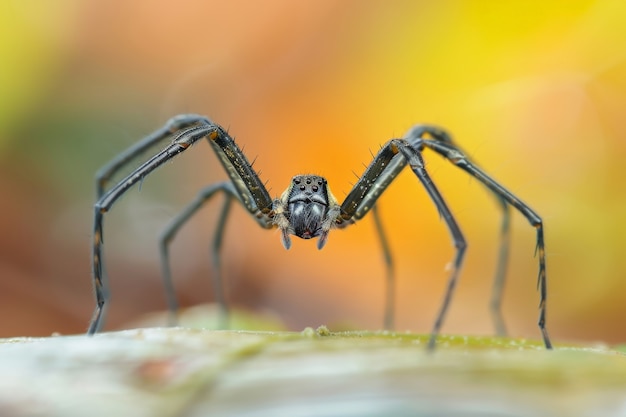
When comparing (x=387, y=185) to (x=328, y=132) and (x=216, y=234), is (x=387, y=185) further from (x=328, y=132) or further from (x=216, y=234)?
(x=328, y=132)

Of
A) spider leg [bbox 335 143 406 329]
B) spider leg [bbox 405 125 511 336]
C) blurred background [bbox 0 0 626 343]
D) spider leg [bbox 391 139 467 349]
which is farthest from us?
blurred background [bbox 0 0 626 343]

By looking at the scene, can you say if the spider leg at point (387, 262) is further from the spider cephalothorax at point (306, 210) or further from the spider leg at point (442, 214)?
the spider leg at point (442, 214)

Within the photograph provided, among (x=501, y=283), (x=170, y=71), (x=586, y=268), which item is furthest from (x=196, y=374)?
(x=170, y=71)

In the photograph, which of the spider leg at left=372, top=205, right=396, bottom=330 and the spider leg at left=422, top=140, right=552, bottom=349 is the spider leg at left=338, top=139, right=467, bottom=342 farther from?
the spider leg at left=372, top=205, right=396, bottom=330

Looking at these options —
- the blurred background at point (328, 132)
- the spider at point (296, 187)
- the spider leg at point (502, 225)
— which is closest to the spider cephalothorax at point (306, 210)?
the spider at point (296, 187)

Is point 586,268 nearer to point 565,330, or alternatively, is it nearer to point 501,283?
point 565,330

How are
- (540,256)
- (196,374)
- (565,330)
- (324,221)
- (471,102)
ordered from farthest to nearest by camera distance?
(471,102) < (565,330) < (324,221) < (540,256) < (196,374)

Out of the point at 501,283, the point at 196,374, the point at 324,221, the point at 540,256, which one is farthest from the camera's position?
the point at 501,283

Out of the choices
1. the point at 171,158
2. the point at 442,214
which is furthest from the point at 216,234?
the point at 442,214

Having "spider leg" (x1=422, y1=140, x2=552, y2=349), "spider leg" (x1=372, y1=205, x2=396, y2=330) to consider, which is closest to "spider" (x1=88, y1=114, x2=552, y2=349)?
"spider leg" (x1=422, y1=140, x2=552, y2=349)
